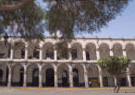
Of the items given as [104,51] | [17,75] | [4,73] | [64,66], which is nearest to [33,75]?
[17,75]

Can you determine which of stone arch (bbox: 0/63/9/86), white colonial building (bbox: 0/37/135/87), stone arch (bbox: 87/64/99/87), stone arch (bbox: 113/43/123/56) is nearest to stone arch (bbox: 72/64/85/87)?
white colonial building (bbox: 0/37/135/87)

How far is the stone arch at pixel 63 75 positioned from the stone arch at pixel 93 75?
4.41 metres

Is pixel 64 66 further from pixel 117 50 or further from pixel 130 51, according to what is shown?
pixel 130 51

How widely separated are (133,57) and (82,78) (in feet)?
39.2

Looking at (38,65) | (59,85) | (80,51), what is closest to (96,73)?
(80,51)

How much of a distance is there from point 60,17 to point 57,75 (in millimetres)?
30198

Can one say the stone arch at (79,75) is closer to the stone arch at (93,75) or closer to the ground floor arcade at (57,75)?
the ground floor arcade at (57,75)

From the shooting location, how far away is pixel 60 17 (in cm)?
868

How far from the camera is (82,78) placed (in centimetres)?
3888

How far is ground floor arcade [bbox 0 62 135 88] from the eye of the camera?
1420 inches

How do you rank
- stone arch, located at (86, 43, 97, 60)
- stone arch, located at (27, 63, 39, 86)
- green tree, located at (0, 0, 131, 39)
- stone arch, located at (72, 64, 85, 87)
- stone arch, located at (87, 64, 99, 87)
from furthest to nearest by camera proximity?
stone arch, located at (86, 43, 97, 60) → stone arch, located at (87, 64, 99, 87) → stone arch, located at (72, 64, 85, 87) → stone arch, located at (27, 63, 39, 86) → green tree, located at (0, 0, 131, 39)

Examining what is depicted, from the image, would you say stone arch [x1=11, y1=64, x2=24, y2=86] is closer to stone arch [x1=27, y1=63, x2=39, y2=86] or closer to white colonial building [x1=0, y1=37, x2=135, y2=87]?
white colonial building [x1=0, y1=37, x2=135, y2=87]

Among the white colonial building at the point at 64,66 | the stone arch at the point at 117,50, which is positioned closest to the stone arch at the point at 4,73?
the white colonial building at the point at 64,66

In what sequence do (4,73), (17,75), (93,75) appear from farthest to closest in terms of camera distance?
(93,75)
(17,75)
(4,73)
